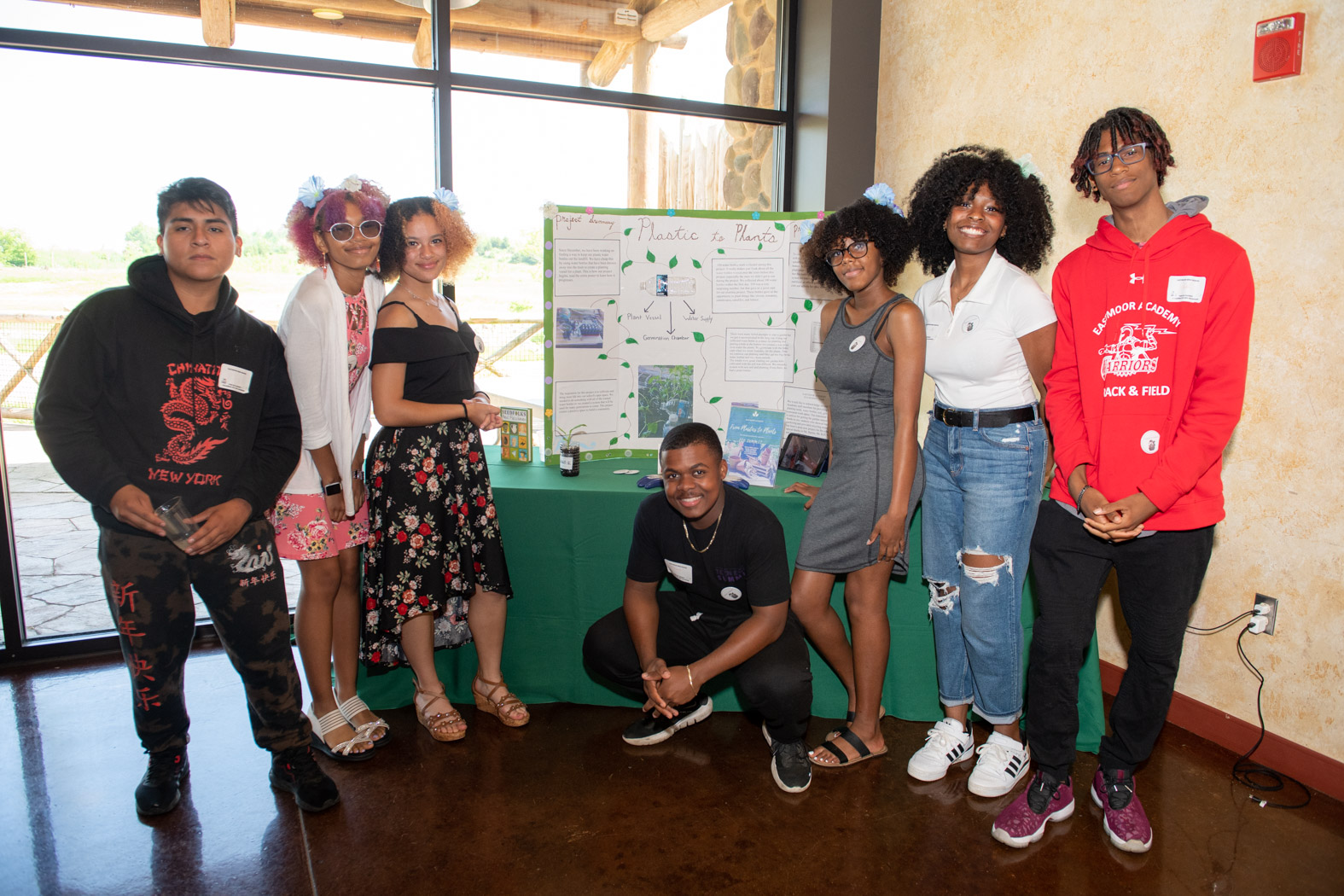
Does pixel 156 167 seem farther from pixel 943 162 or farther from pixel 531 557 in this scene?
pixel 943 162

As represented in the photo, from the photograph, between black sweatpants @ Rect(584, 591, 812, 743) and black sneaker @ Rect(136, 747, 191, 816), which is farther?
black sweatpants @ Rect(584, 591, 812, 743)

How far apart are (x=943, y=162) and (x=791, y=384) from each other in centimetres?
106

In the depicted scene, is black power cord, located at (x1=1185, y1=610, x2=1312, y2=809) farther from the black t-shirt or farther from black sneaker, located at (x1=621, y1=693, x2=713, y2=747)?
black sneaker, located at (x1=621, y1=693, x2=713, y2=747)

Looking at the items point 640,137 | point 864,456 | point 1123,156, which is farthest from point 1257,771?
point 640,137

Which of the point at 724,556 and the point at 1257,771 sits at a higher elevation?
the point at 724,556

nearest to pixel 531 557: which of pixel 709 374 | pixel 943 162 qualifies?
pixel 709 374

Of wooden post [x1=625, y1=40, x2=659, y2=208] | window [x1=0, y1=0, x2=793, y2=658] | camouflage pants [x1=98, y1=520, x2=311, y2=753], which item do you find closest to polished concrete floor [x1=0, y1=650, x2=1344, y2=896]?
camouflage pants [x1=98, y1=520, x2=311, y2=753]

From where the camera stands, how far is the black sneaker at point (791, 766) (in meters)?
2.37

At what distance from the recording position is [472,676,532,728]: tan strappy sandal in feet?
8.90

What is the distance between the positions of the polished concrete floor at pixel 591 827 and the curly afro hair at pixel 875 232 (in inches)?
59.2

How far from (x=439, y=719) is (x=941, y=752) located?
1.54 meters

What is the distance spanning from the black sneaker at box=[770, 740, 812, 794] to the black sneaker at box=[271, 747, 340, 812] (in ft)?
4.05

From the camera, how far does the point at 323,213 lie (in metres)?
2.33

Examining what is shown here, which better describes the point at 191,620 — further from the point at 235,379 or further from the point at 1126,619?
the point at 1126,619
